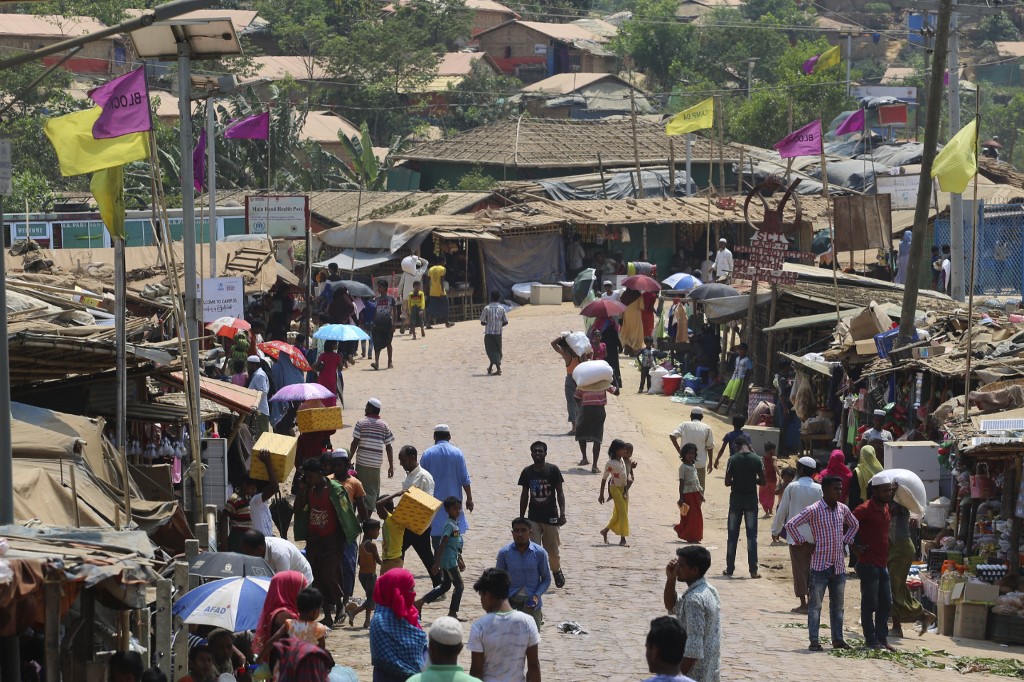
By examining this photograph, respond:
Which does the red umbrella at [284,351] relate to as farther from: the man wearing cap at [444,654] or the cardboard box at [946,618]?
the man wearing cap at [444,654]

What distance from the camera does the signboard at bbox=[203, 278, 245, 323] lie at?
20.1m

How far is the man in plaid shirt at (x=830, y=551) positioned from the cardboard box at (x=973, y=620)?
1.74 metres

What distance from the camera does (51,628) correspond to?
26.8 ft

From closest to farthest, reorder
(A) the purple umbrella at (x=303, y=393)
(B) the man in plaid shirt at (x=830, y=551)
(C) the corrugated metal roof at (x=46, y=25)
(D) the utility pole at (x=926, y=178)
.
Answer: (B) the man in plaid shirt at (x=830, y=551) → (A) the purple umbrella at (x=303, y=393) → (D) the utility pole at (x=926, y=178) → (C) the corrugated metal roof at (x=46, y=25)

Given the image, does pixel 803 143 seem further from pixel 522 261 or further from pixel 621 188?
pixel 621 188

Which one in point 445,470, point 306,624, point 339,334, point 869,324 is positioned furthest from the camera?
point 339,334

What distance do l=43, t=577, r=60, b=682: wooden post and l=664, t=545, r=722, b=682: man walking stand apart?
3481mm

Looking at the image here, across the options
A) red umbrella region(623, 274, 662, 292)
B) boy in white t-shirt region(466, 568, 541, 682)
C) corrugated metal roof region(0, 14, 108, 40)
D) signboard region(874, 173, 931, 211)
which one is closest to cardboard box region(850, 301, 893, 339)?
red umbrella region(623, 274, 662, 292)

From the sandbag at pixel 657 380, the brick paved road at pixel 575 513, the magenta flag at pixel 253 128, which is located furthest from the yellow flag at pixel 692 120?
the magenta flag at pixel 253 128

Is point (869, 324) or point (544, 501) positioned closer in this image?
point (544, 501)

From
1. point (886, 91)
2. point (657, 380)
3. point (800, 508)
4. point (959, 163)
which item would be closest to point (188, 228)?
point (800, 508)

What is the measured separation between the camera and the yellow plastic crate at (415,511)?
12352 millimetres

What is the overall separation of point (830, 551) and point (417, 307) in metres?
19.9

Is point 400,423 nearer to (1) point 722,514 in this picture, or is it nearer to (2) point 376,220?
(1) point 722,514
